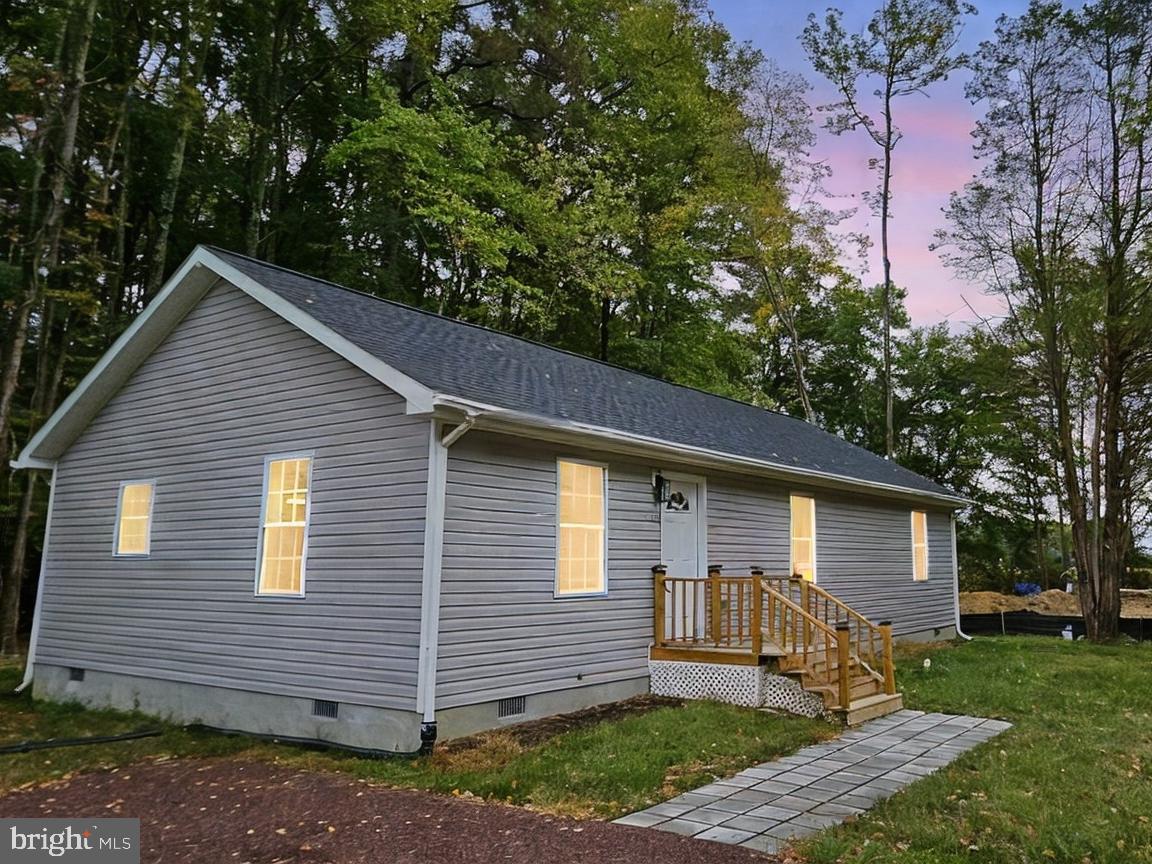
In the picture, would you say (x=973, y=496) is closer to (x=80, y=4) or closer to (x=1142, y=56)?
(x=1142, y=56)

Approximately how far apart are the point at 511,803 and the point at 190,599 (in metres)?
5.24

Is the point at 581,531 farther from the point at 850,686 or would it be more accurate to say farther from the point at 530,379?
the point at 850,686

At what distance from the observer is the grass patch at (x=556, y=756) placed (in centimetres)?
570

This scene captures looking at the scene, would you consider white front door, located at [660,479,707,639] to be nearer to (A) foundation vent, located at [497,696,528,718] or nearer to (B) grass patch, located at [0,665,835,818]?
(B) grass patch, located at [0,665,835,818]

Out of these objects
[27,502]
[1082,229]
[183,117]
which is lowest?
[27,502]

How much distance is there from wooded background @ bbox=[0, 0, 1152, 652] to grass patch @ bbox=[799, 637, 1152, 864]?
28.7 feet

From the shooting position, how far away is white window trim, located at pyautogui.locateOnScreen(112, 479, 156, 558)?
9625 mm

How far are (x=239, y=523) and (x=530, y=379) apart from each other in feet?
11.9

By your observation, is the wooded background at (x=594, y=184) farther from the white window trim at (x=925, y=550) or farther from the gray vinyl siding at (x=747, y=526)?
the gray vinyl siding at (x=747, y=526)

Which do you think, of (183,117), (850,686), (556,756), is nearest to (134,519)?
(556,756)

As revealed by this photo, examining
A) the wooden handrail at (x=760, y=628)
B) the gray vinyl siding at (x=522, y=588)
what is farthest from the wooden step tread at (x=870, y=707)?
the gray vinyl siding at (x=522, y=588)

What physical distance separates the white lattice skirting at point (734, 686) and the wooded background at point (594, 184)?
371 inches

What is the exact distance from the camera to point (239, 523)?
861 cm

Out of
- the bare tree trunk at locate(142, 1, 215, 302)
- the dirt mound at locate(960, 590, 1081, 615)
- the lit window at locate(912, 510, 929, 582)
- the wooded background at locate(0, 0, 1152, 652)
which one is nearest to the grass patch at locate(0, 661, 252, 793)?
the wooded background at locate(0, 0, 1152, 652)
